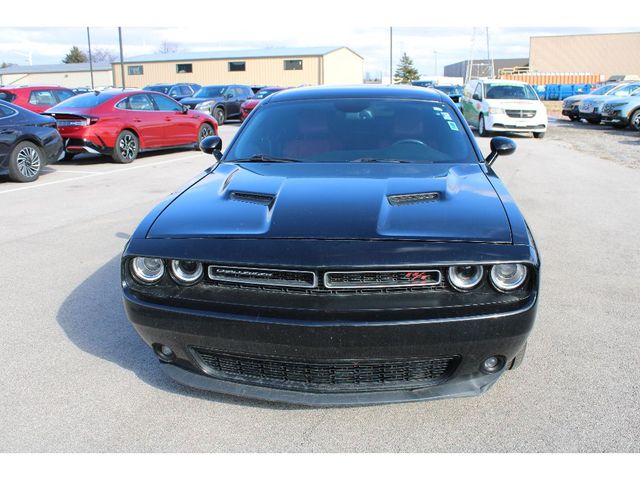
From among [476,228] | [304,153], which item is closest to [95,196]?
[304,153]

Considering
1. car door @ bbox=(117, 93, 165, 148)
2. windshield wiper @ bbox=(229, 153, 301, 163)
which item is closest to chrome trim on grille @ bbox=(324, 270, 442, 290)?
windshield wiper @ bbox=(229, 153, 301, 163)

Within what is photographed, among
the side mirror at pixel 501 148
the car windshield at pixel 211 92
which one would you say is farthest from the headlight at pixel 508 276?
the car windshield at pixel 211 92

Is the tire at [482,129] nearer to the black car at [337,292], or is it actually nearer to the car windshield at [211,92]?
the car windshield at [211,92]

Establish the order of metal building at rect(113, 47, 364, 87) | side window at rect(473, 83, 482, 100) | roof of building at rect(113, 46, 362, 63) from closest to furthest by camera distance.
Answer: side window at rect(473, 83, 482, 100)
metal building at rect(113, 47, 364, 87)
roof of building at rect(113, 46, 362, 63)

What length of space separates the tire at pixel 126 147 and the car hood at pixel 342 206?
9.59 metres

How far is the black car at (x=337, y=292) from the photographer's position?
246 cm

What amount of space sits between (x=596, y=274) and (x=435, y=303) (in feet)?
10.3

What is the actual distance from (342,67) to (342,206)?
6168 cm

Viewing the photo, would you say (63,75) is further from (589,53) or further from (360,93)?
(360,93)

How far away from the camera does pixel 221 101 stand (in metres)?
22.7

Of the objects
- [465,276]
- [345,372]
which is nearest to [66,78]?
[345,372]

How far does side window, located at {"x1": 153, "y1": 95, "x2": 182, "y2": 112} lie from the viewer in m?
13.7

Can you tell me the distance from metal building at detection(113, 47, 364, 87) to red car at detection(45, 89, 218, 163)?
138 ft

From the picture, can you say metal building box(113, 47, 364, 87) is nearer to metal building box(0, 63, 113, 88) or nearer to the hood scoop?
metal building box(0, 63, 113, 88)
